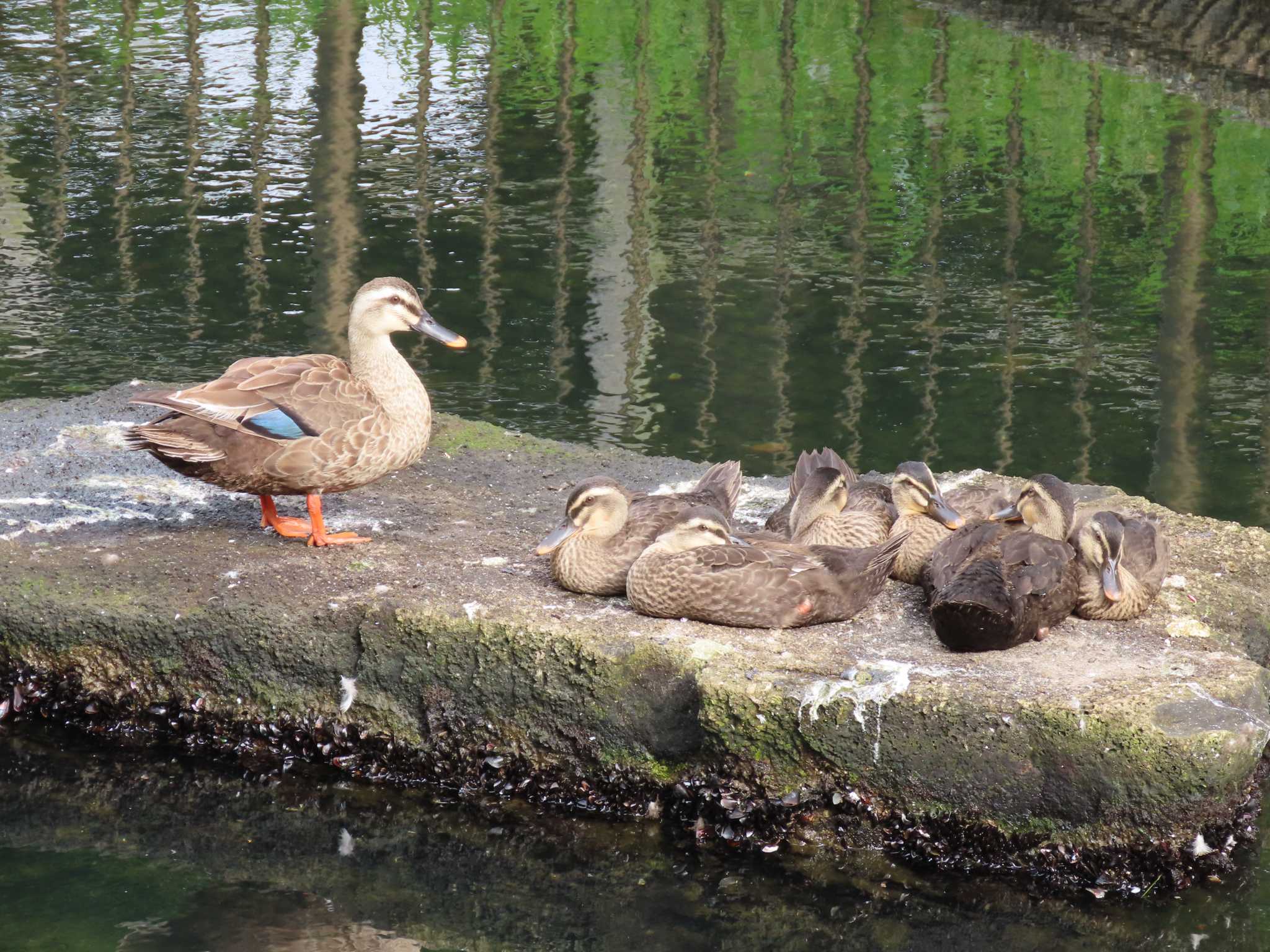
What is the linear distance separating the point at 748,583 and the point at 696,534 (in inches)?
11.7

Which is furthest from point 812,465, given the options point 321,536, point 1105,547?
point 321,536

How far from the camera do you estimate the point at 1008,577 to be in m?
5.43

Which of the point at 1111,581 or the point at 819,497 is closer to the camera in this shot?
the point at 1111,581

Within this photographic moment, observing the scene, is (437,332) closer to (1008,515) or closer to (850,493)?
(850,493)

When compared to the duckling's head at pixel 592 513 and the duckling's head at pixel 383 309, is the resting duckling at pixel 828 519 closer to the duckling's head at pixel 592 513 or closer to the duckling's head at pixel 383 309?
the duckling's head at pixel 592 513

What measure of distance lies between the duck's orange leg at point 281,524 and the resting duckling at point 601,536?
1.05 m

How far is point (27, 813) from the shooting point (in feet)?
17.8

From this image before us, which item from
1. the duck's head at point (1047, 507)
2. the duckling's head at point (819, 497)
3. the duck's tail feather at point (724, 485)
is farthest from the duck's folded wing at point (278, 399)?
the duck's head at point (1047, 507)

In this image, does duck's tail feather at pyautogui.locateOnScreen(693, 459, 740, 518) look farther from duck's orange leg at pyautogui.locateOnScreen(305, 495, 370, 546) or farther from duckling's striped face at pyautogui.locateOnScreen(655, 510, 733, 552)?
duck's orange leg at pyautogui.locateOnScreen(305, 495, 370, 546)

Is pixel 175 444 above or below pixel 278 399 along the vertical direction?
below

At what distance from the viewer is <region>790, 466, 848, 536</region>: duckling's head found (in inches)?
246

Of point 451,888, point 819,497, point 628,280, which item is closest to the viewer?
point 451,888

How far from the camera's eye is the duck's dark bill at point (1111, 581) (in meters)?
5.53

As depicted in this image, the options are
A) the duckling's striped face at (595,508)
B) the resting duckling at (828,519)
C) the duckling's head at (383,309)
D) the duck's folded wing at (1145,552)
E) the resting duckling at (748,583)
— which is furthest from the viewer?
the duckling's head at (383,309)
